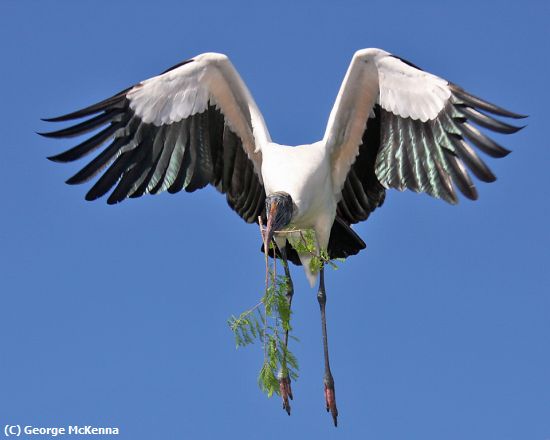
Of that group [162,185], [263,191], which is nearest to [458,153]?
[263,191]

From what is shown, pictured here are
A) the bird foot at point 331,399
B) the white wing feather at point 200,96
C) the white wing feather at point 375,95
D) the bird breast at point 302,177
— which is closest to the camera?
the white wing feather at point 375,95

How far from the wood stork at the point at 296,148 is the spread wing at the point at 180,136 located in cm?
1

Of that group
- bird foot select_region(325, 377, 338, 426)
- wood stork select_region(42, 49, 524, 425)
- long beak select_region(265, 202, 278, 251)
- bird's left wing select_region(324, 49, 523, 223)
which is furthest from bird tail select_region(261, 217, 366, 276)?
bird foot select_region(325, 377, 338, 426)

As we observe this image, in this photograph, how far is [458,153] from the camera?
38.7ft

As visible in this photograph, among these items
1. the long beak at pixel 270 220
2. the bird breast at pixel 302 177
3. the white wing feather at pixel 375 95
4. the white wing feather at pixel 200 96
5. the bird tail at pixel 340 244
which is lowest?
the long beak at pixel 270 220

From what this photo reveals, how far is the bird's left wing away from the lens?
11.7 metres

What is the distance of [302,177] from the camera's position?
12203 mm

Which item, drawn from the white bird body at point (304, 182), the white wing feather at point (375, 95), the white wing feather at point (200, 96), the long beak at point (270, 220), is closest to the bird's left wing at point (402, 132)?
the white wing feather at point (375, 95)

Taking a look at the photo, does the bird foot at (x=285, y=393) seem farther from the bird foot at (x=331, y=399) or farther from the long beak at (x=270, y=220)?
the long beak at (x=270, y=220)

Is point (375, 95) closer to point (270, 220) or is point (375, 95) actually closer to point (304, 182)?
point (304, 182)

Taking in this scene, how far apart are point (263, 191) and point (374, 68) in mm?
2003

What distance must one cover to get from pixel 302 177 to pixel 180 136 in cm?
156

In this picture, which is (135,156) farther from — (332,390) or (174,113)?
(332,390)

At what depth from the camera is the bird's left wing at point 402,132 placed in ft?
38.2
